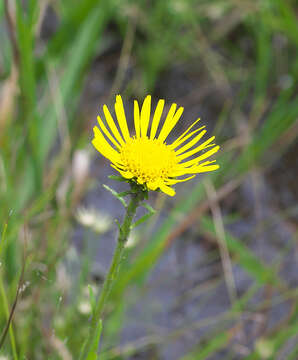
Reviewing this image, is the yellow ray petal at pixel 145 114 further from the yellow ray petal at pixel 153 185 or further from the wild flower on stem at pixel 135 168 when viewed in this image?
the yellow ray petal at pixel 153 185

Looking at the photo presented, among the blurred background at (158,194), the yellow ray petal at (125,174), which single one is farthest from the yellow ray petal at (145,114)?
the blurred background at (158,194)

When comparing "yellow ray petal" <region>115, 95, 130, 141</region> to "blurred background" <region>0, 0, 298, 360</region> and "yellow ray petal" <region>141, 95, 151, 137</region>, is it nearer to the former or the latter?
"yellow ray petal" <region>141, 95, 151, 137</region>

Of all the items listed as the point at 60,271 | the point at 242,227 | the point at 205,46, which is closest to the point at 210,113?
the point at 205,46

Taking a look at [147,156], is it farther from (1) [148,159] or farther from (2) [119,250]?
(2) [119,250]

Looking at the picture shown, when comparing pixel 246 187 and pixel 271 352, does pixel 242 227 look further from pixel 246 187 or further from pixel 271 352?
pixel 271 352

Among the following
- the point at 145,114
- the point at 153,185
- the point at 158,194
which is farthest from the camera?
the point at 158,194

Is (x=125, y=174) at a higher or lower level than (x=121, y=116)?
lower

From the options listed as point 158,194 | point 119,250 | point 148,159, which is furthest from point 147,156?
point 158,194
